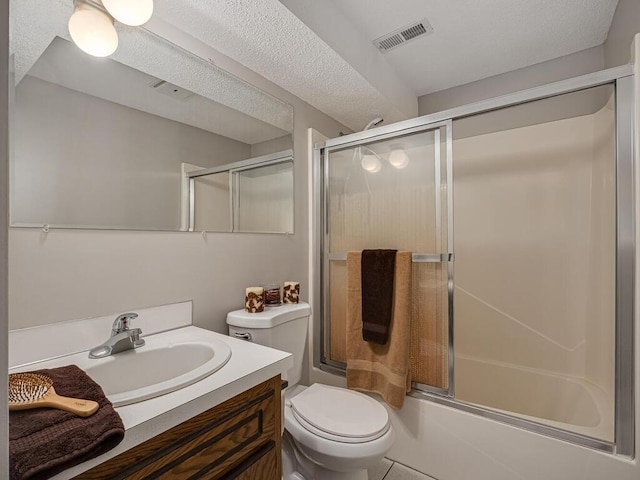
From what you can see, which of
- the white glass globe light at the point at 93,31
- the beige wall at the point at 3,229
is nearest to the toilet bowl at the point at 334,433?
the beige wall at the point at 3,229

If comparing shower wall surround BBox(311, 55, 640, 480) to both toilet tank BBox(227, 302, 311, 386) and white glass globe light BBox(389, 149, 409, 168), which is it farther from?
toilet tank BBox(227, 302, 311, 386)

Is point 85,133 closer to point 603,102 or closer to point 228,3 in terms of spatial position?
point 228,3

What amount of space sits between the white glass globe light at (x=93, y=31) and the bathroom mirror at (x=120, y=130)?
25 millimetres

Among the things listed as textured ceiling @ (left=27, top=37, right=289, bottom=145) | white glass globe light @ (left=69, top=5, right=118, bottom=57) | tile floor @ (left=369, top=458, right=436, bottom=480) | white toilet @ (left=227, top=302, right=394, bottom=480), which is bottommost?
tile floor @ (left=369, top=458, right=436, bottom=480)

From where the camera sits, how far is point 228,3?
4.17 feet

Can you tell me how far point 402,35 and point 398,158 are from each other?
73cm

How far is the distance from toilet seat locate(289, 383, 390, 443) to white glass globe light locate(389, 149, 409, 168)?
4.16 ft

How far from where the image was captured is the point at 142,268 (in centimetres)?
123

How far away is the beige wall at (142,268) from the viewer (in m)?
0.97

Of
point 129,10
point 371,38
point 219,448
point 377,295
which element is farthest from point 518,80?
point 219,448

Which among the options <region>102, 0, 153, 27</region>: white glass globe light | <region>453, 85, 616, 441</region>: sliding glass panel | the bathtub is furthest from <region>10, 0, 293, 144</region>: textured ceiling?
the bathtub

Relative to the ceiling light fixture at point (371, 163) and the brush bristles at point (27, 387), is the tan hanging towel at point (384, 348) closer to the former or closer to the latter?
the ceiling light fixture at point (371, 163)

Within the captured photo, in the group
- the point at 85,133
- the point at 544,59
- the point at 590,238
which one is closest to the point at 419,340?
the point at 590,238

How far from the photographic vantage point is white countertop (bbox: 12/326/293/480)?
0.64 meters
